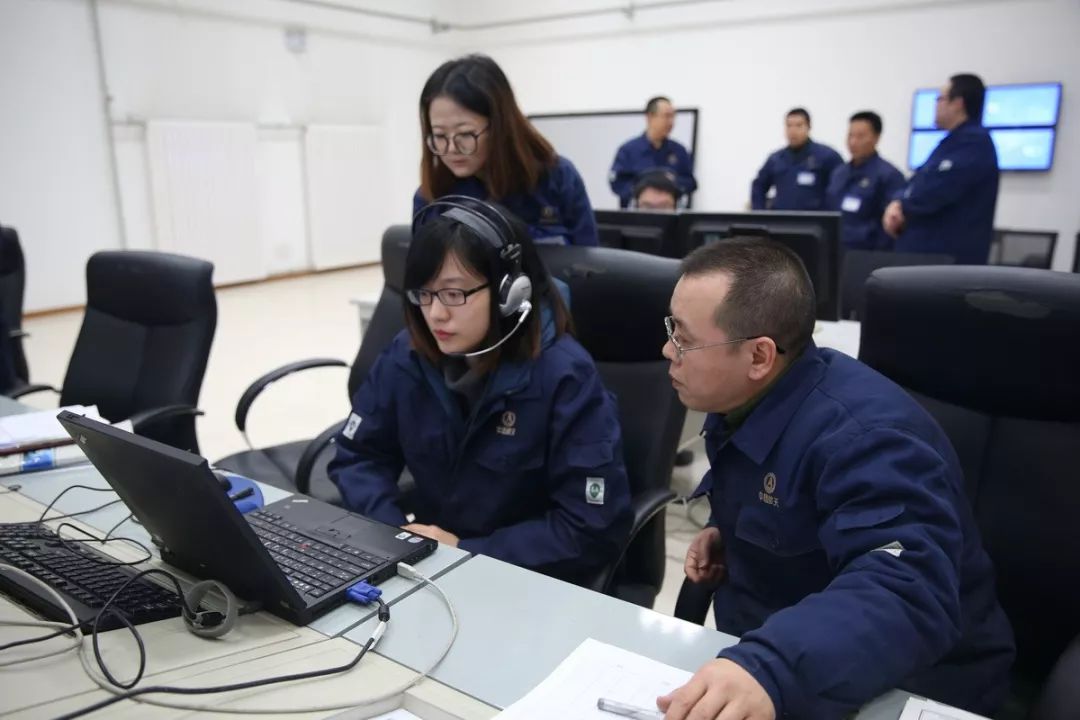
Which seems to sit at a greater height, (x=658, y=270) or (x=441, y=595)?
(x=658, y=270)

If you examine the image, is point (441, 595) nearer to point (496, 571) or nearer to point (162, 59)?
point (496, 571)

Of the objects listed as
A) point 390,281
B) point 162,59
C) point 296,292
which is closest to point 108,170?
point 162,59

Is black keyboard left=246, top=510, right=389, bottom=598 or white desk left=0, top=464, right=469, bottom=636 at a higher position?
black keyboard left=246, top=510, right=389, bottom=598

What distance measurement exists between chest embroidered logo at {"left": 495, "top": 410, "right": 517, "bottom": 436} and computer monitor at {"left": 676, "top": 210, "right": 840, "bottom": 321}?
3.24 feet

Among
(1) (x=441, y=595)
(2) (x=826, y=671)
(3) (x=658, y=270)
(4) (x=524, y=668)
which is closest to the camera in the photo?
(2) (x=826, y=671)

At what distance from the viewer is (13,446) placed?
1493 mm

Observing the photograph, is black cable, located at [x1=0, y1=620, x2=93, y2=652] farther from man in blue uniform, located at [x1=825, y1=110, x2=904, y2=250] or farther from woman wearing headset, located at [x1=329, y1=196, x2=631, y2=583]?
man in blue uniform, located at [x1=825, y1=110, x2=904, y2=250]

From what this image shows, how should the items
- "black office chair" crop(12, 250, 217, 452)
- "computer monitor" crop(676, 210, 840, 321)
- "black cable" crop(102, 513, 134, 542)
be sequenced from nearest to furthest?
"black cable" crop(102, 513, 134, 542) < "black office chair" crop(12, 250, 217, 452) < "computer monitor" crop(676, 210, 840, 321)

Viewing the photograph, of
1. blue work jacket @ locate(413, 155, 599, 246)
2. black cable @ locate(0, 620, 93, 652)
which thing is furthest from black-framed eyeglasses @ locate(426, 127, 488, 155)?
black cable @ locate(0, 620, 93, 652)

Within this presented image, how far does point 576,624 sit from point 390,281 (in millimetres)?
1610

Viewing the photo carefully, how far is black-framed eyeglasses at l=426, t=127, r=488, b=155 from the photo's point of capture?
1.95m

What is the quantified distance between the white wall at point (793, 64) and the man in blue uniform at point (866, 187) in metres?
1.52

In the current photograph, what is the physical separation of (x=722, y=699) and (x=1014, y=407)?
2.53 ft

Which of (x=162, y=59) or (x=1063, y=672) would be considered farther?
(x=162, y=59)
